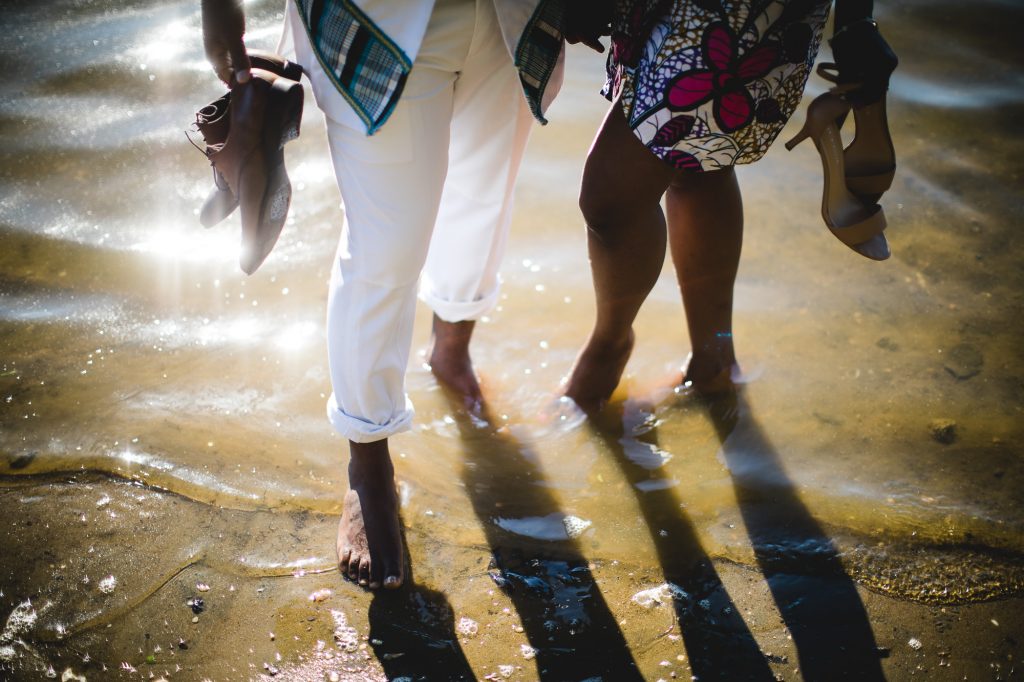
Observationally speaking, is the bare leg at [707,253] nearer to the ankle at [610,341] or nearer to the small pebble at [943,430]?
the ankle at [610,341]

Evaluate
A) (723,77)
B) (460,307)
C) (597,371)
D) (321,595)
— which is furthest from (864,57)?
(321,595)

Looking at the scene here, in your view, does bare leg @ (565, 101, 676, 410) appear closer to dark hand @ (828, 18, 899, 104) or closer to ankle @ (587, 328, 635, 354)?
ankle @ (587, 328, 635, 354)

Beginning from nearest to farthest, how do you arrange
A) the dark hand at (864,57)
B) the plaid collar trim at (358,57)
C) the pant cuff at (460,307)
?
the plaid collar trim at (358,57), the dark hand at (864,57), the pant cuff at (460,307)

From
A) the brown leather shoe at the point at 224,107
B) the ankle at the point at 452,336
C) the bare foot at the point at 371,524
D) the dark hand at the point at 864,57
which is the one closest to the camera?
the brown leather shoe at the point at 224,107

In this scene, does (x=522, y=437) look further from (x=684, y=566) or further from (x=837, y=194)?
(x=837, y=194)

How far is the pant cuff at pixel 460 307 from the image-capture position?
6.80 ft

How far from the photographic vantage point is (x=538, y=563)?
177 centimetres

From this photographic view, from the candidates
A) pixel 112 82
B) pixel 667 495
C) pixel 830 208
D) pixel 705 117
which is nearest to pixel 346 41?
pixel 705 117

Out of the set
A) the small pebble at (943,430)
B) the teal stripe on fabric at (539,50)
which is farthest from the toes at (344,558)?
the small pebble at (943,430)

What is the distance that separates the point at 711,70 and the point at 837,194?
18.0 inches

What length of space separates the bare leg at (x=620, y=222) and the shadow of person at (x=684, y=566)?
0.25 meters

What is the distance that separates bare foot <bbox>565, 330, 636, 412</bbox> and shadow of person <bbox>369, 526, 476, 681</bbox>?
727mm

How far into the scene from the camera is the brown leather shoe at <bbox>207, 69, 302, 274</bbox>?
57.2 inches

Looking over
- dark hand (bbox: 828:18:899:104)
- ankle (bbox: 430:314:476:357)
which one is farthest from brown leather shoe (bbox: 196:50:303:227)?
dark hand (bbox: 828:18:899:104)
